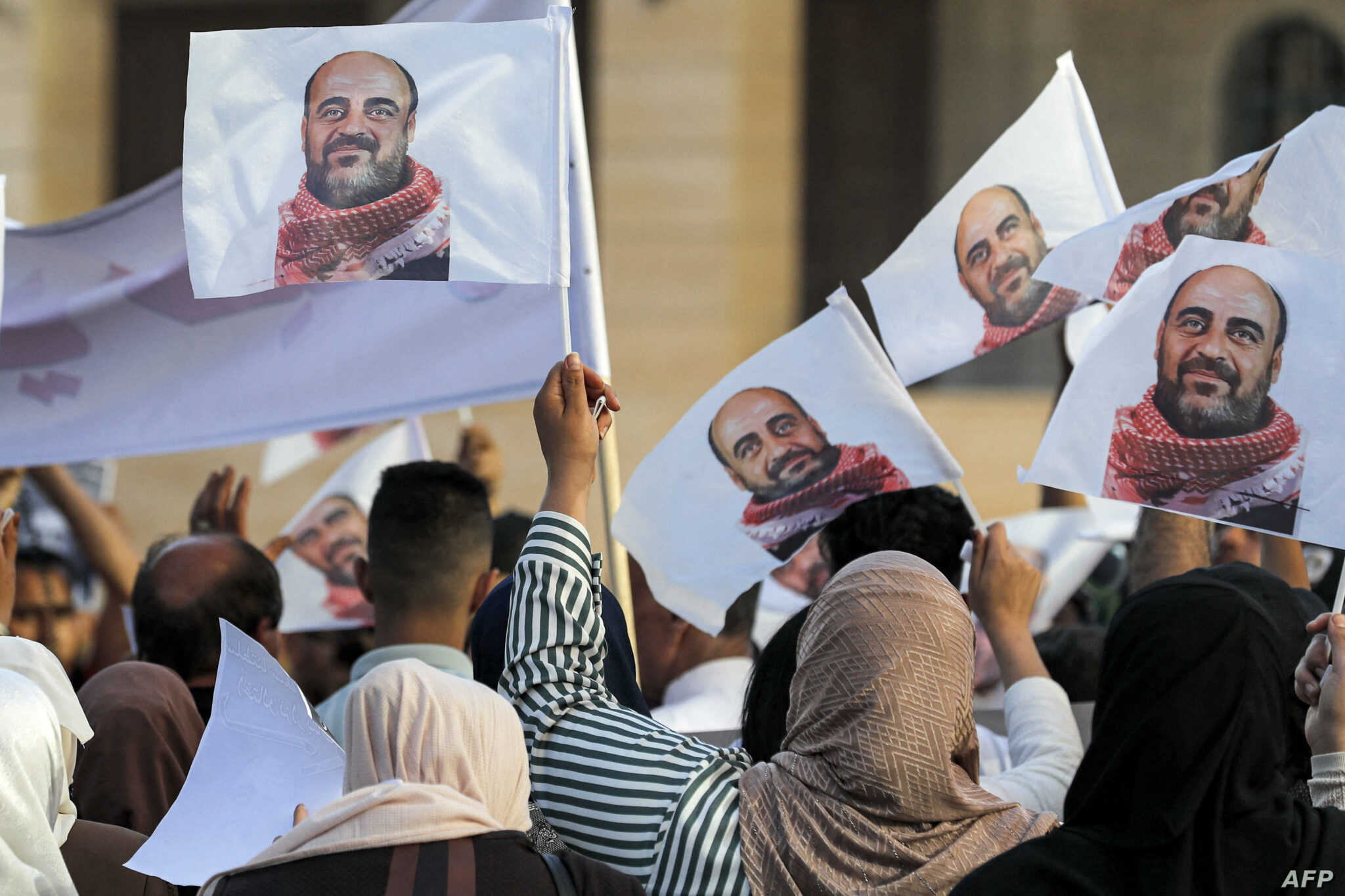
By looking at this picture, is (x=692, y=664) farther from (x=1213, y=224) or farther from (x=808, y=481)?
(x=1213, y=224)

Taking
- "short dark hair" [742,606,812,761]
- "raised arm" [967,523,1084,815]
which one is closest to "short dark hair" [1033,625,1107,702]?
"raised arm" [967,523,1084,815]

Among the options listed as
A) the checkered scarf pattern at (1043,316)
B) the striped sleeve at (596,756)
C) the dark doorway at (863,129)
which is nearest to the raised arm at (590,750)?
the striped sleeve at (596,756)

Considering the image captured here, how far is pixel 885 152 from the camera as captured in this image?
10.0 meters

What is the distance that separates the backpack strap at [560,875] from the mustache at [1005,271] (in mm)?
1913

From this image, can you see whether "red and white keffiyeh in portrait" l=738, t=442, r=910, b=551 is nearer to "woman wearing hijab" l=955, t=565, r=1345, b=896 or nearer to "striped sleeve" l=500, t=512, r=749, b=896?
"striped sleeve" l=500, t=512, r=749, b=896

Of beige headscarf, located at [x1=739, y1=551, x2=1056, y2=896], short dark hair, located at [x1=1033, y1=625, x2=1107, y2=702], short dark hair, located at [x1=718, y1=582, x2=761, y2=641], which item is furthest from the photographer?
short dark hair, located at [x1=718, y1=582, x2=761, y2=641]

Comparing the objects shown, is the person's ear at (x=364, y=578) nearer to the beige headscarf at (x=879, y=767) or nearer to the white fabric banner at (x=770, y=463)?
the white fabric banner at (x=770, y=463)

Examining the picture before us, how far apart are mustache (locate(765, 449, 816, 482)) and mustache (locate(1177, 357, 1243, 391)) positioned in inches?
29.4

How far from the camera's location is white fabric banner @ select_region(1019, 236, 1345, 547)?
2.38 metres

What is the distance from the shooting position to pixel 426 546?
297cm

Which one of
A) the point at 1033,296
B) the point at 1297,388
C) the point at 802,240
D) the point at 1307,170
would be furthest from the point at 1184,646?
the point at 802,240

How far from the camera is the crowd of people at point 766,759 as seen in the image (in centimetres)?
171

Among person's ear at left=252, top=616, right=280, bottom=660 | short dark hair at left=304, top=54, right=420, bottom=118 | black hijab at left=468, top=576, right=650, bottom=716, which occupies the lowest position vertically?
person's ear at left=252, top=616, right=280, bottom=660

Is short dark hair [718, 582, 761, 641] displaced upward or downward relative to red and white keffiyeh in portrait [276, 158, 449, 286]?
downward
